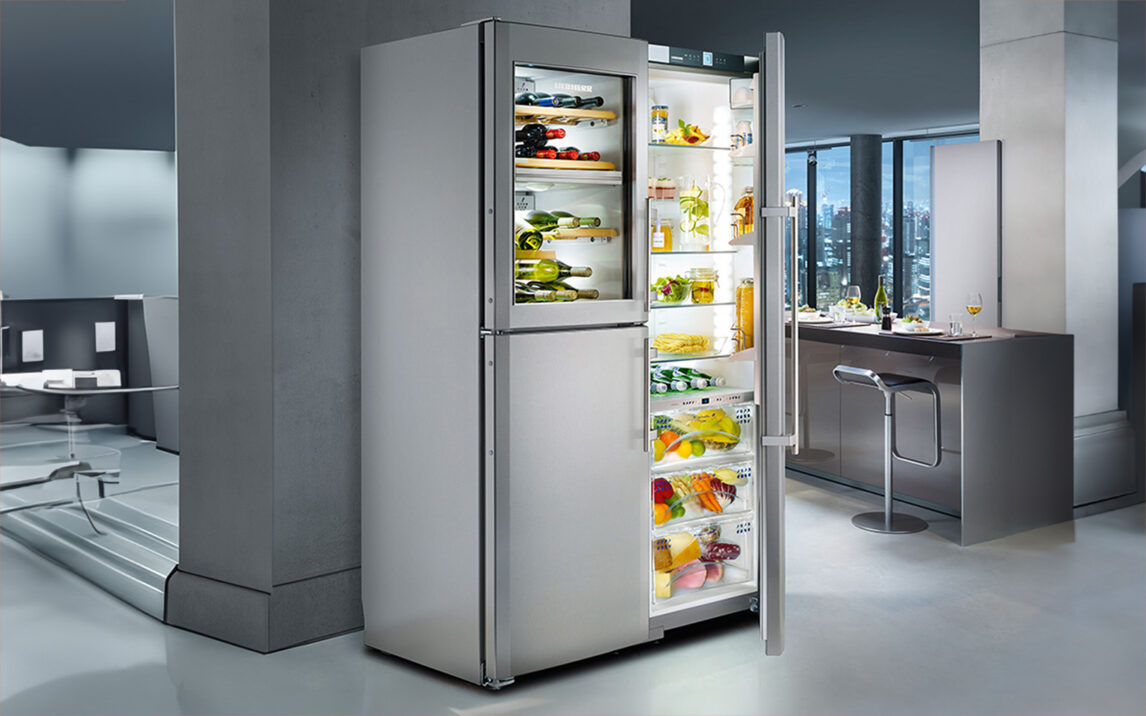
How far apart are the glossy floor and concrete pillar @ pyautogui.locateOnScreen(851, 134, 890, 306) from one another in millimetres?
8509

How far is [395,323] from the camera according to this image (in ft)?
11.5

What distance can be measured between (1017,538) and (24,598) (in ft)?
15.5

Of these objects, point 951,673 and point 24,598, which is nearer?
point 951,673

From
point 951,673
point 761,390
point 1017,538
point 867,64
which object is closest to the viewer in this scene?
point 761,390

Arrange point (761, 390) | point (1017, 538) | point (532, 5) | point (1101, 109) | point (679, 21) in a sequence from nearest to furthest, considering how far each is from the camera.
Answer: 1. point (761, 390)
2. point (532, 5)
3. point (1017, 538)
4. point (1101, 109)
5. point (679, 21)

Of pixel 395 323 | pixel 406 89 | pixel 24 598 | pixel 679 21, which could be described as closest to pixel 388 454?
pixel 395 323

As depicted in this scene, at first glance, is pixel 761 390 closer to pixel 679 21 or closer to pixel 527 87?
pixel 527 87

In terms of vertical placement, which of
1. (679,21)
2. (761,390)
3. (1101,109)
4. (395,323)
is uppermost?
(679,21)

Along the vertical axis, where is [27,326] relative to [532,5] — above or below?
below

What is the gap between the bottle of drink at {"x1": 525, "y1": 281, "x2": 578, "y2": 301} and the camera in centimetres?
349

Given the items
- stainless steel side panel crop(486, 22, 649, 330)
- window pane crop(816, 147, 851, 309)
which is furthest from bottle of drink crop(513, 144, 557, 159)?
window pane crop(816, 147, 851, 309)

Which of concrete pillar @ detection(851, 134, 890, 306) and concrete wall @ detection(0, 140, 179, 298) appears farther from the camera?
concrete pillar @ detection(851, 134, 890, 306)

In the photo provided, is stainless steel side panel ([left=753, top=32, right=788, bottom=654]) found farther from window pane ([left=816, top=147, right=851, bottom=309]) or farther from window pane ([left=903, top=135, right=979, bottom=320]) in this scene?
window pane ([left=816, top=147, right=851, bottom=309])

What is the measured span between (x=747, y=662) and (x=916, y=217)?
10.5 meters
